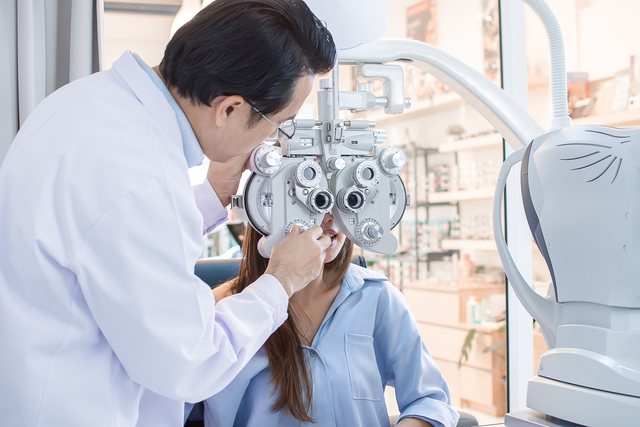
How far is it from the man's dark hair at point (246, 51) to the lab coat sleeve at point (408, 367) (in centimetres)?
73

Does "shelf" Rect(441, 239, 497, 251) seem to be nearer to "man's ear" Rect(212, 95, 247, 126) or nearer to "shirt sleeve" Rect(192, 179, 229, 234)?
"shirt sleeve" Rect(192, 179, 229, 234)

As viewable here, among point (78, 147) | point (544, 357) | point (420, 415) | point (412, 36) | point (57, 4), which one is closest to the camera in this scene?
point (78, 147)

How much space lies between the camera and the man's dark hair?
2.56ft

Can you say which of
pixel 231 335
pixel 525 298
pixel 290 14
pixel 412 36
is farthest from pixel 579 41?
pixel 231 335

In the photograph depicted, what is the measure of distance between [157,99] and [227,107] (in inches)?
4.5

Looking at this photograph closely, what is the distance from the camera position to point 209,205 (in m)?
1.18

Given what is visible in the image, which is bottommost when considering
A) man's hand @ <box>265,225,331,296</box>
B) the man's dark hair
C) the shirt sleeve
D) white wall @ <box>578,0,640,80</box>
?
man's hand @ <box>265,225,331,296</box>

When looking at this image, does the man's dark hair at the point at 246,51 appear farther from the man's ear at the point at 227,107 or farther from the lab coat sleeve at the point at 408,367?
the lab coat sleeve at the point at 408,367

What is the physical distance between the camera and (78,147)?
0.68 m

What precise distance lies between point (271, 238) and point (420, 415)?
0.60 meters

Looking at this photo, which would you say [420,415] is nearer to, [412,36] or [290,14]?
[290,14]

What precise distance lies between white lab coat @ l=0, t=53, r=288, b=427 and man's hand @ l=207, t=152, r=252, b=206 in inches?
14.9

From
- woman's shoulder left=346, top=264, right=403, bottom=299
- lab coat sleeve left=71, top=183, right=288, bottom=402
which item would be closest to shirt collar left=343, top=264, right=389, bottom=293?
woman's shoulder left=346, top=264, right=403, bottom=299

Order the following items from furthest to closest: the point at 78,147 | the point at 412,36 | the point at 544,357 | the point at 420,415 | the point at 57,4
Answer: the point at 412,36, the point at 57,4, the point at 420,415, the point at 544,357, the point at 78,147
